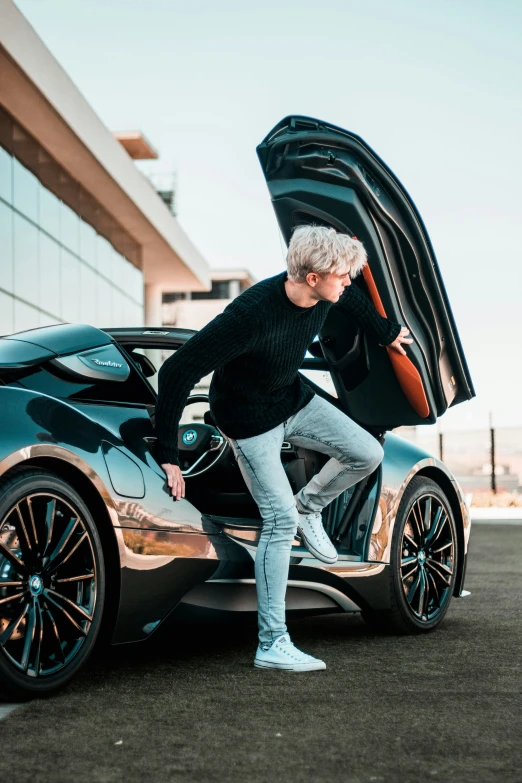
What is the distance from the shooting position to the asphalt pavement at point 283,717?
8.57 ft

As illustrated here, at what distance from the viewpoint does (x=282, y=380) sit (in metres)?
4.12

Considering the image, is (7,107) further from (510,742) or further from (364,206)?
(510,742)

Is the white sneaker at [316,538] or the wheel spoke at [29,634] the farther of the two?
the white sneaker at [316,538]

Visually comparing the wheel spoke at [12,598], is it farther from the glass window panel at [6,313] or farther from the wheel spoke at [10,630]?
the glass window panel at [6,313]

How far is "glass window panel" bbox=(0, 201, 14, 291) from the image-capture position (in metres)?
17.1

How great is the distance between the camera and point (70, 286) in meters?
21.3

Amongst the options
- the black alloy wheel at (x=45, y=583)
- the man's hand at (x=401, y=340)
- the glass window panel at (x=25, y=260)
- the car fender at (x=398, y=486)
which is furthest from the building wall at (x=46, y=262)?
the black alloy wheel at (x=45, y=583)

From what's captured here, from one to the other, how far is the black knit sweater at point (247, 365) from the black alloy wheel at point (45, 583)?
20.9 inches

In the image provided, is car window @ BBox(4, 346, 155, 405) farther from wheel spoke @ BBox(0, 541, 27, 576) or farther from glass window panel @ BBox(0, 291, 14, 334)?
glass window panel @ BBox(0, 291, 14, 334)

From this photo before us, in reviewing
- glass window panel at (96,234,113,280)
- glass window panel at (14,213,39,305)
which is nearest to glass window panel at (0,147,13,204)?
glass window panel at (14,213,39,305)

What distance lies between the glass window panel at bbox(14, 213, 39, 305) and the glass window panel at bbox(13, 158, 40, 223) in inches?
8.3

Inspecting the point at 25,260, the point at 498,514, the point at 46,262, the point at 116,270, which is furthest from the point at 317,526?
the point at 116,270

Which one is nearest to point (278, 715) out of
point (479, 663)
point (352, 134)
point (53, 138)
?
point (479, 663)

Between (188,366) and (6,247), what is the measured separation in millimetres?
14316
